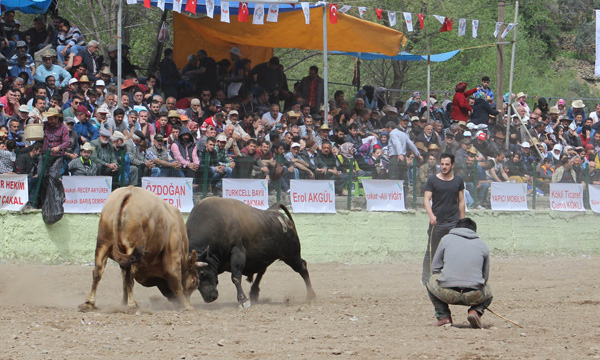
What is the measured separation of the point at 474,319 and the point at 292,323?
1.89 metres

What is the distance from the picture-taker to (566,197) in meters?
19.5

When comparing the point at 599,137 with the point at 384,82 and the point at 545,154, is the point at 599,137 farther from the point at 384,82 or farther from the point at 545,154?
the point at 384,82

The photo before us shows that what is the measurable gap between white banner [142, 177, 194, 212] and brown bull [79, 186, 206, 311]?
4101 millimetres

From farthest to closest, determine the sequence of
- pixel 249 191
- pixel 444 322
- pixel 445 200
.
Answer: pixel 249 191 < pixel 445 200 < pixel 444 322

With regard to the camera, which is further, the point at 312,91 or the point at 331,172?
the point at 312,91

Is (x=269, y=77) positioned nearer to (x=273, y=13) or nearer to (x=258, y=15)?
(x=273, y=13)

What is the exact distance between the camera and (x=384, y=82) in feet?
106

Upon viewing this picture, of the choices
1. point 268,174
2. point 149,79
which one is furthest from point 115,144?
point 149,79

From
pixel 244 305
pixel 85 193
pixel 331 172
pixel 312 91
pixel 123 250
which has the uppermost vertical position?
pixel 312 91

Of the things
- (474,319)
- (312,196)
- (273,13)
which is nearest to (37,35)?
(273,13)

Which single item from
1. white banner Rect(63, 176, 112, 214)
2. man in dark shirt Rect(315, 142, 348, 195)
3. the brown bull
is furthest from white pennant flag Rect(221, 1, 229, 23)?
the brown bull

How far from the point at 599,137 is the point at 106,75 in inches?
491

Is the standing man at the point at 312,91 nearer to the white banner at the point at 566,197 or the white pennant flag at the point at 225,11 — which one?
the white pennant flag at the point at 225,11

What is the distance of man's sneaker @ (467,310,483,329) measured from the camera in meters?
8.73
